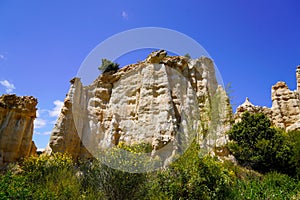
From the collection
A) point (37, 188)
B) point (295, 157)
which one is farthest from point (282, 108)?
point (37, 188)

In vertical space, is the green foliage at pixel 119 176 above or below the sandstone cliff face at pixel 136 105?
below

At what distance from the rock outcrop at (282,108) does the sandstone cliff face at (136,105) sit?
9036 mm

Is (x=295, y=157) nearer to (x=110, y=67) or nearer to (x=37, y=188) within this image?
(x=37, y=188)

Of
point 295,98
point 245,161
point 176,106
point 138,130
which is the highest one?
point 295,98

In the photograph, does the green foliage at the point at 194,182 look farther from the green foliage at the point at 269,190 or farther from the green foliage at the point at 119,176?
the green foliage at the point at 269,190

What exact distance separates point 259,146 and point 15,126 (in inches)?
754

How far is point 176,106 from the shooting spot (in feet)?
65.8

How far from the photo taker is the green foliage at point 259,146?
1752 cm

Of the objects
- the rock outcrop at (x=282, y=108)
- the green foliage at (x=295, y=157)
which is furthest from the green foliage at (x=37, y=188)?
the rock outcrop at (x=282, y=108)

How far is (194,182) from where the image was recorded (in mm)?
6801

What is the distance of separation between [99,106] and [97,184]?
14.7m

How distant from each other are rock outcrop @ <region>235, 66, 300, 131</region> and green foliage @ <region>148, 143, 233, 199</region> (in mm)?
20660

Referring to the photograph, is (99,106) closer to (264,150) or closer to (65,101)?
(65,101)

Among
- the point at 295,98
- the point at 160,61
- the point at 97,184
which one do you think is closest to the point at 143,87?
the point at 160,61
